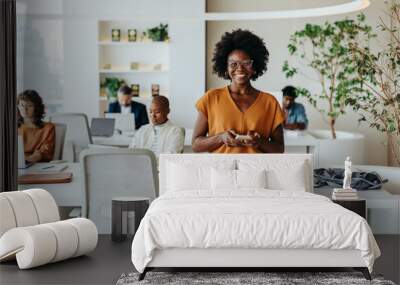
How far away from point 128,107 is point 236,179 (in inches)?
89.8

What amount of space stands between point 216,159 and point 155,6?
8.06 feet

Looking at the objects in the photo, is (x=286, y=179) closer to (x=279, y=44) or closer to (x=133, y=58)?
(x=133, y=58)

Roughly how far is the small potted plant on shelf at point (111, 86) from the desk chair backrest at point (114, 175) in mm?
2131

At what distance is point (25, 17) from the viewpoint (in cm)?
923

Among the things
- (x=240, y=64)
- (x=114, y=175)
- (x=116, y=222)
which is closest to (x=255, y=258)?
(x=114, y=175)

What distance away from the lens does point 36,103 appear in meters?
9.27

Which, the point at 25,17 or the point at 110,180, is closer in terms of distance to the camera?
the point at 110,180

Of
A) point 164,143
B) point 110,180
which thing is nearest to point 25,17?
point 164,143

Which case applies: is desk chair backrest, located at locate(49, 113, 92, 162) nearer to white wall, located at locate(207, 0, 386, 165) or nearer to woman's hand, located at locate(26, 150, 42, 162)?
woman's hand, located at locate(26, 150, 42, 162)

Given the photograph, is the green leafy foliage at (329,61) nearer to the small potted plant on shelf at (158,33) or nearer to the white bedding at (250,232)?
the small potted plant on shelf at (158,33)

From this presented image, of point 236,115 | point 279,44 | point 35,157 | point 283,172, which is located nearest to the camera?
point 283,172

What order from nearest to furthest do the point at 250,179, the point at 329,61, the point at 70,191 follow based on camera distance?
1. the point at 250,179
2. the point at 70,191
3. the point at 329,61

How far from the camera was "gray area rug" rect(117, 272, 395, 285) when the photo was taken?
5.94 meters

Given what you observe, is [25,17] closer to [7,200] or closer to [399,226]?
[7,200]
